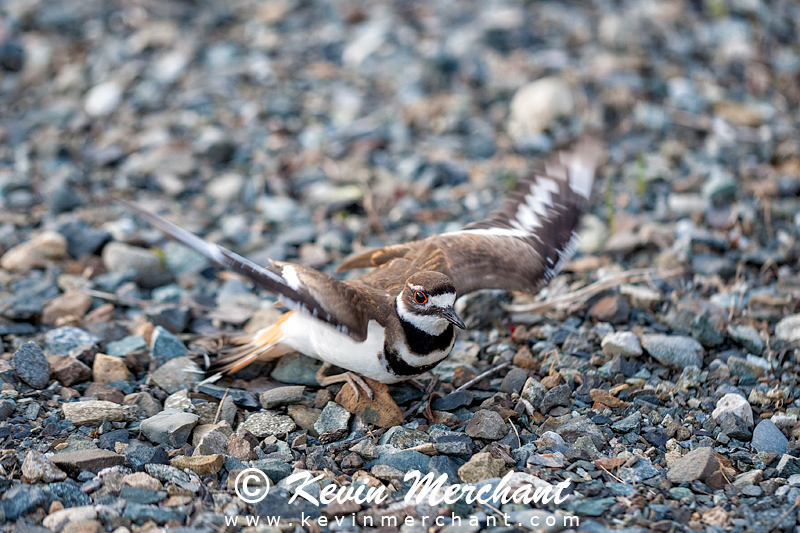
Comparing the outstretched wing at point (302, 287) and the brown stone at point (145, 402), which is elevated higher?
the outstretched wing at point (302, 287)

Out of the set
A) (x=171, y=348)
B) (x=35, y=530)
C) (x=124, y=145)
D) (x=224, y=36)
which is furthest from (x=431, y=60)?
(x=35, y=530)

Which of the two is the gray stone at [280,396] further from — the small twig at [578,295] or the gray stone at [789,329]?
the gray stone at [789,329]

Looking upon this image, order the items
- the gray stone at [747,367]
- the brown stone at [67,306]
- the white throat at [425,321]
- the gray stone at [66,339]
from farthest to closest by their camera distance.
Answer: the brown stone at [67,306], the gray stone at [66,339], the gray stone at [747,367], the white throat at [425,321]

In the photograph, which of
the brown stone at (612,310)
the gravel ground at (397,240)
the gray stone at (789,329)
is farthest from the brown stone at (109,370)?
the gray stone at (789,329)

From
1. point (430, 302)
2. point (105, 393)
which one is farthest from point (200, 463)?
point (430, 302)

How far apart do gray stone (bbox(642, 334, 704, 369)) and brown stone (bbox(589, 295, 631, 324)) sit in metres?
0.37

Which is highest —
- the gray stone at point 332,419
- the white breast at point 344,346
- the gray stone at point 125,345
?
the white breast at point 344,346

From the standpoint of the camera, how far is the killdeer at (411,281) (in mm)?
3861

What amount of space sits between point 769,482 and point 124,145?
6.92 meters

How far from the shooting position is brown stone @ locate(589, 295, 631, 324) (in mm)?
5098

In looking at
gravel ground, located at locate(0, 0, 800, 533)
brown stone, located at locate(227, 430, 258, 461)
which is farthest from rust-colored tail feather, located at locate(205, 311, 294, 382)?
brown stone, located at locate(227, 430, 258, 461)

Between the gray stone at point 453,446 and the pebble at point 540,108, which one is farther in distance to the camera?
the pebble at point 540,108

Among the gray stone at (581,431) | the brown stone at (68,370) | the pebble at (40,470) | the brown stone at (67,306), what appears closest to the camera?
the pebble at (40,470)

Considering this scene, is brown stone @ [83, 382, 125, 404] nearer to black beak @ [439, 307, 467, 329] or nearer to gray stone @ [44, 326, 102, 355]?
gray stone @ [44, 326, 102, 355]
